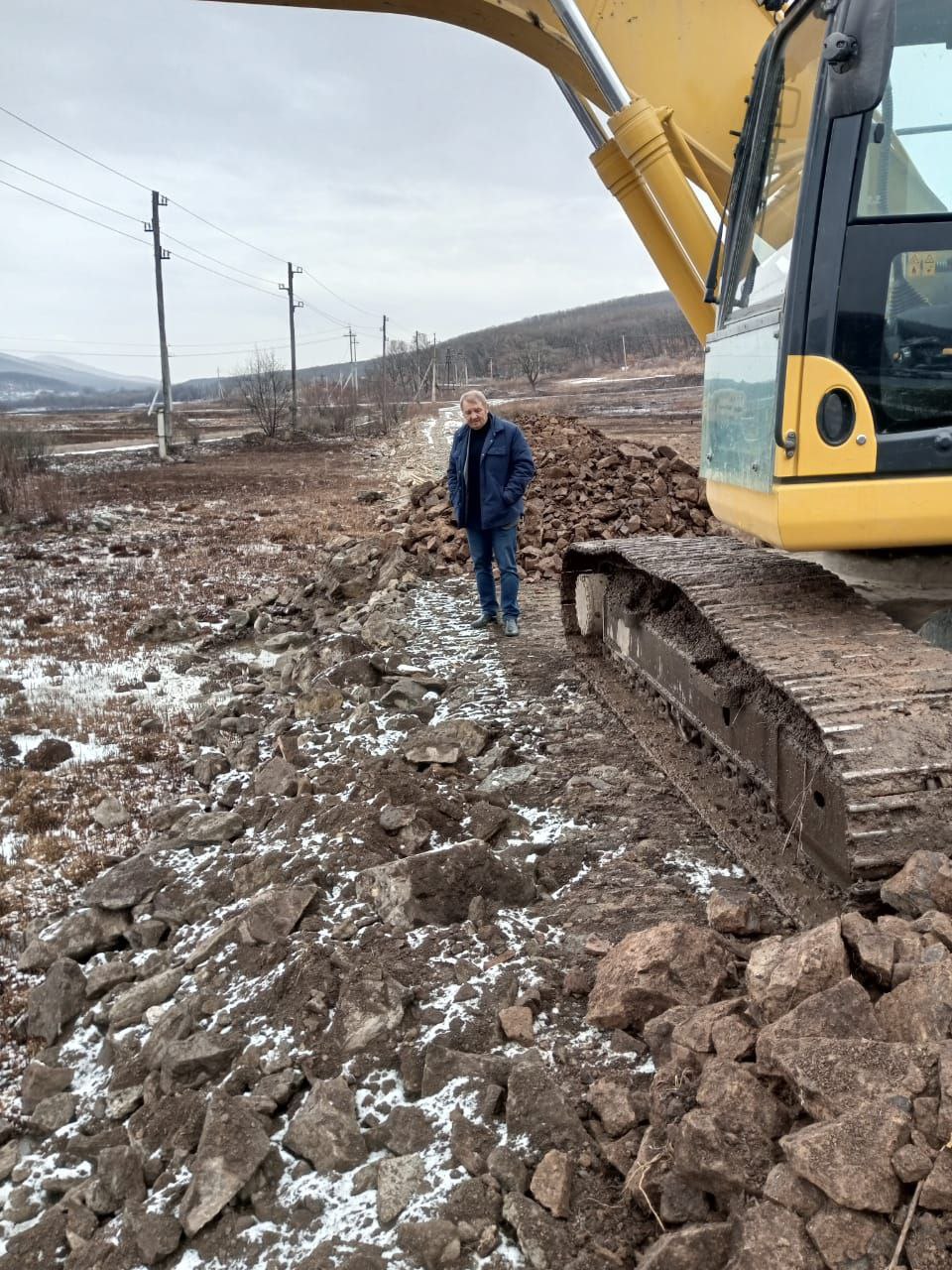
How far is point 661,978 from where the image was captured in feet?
8.55

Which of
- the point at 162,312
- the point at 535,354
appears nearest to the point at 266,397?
the point at 162,312

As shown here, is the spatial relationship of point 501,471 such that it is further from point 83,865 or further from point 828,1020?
point 828,1020

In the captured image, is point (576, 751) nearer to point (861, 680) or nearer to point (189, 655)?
point (861, 680)

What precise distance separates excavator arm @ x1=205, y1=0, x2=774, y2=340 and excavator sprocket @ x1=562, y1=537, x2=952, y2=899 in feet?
5.38

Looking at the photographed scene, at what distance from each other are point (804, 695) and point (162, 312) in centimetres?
3365

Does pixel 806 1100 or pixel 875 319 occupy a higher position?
pixel 875 319

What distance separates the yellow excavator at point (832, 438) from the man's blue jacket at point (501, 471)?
227 cm

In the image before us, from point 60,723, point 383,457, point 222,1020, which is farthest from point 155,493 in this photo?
point 222,1020

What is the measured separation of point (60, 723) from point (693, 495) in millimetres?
6219

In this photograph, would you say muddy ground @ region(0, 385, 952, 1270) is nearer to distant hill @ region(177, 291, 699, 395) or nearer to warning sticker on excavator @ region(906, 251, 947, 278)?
warning sticker on excavator @ region(906, 251, 947, 278)

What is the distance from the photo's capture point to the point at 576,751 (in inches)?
188

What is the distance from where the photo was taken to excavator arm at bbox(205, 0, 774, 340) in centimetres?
491

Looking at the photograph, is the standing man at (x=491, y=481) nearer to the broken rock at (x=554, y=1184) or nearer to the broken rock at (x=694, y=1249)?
the broken rock at (x=554, y=1184)

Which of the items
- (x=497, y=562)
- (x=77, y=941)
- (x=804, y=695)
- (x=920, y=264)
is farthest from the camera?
(x=497, y=562)
